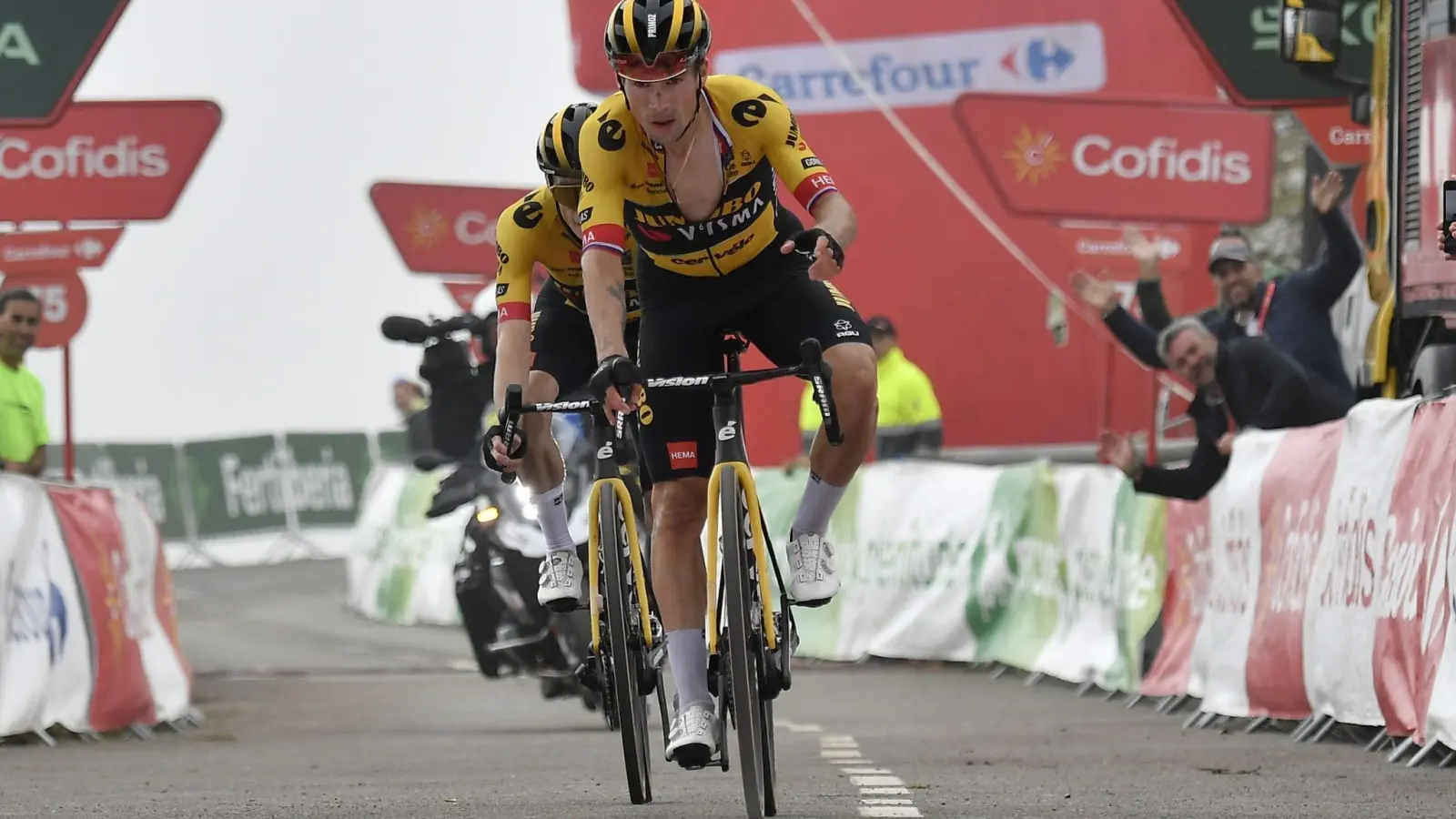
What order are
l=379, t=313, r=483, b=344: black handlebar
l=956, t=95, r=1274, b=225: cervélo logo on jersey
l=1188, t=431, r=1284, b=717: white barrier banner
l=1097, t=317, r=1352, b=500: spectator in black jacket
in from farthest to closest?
l=956, t=95, r=1274, b=225: cervélo logo on jersey < l=1097, t=317, r=1352, b=500: spectator in black jacket < l=379, t=313, r=483, b=344: black handlebar < l=1188, t=431, r=1284, b=717: white barrier banner

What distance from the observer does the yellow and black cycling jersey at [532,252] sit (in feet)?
28.8

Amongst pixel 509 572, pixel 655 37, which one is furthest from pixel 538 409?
pixel 509 572

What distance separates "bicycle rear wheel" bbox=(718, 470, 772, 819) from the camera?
7312mm

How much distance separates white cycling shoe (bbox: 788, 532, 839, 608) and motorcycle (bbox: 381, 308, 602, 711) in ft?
16.1

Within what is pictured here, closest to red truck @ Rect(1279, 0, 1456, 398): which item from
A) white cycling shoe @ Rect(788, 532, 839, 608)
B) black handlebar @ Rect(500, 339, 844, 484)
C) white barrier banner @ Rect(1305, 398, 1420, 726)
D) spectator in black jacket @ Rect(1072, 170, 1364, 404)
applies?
spectator in black jacket @ Rect(1072, 170, 1364, 404)

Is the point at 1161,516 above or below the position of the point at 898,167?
below

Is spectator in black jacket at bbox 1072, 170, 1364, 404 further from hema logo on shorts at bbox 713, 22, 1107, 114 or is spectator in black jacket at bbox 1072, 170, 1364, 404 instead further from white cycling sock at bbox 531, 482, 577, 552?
hema logo on shorts at bbox 713, 22, 1107, 114

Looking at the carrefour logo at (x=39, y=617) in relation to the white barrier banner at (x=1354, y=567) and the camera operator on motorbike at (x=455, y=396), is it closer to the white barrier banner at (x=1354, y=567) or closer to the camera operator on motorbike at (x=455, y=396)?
the camera operator on motorbike at (x=455, y=396)

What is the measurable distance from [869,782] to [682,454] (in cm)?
178

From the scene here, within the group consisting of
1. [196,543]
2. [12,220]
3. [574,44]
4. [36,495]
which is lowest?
[196,543]

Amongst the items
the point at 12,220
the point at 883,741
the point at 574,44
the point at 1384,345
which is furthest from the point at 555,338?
the point at 574,44

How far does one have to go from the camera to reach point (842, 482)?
7949mm

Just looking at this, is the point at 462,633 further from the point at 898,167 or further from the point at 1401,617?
the point at 1401,617

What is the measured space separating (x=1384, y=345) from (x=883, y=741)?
3277 millimetres
